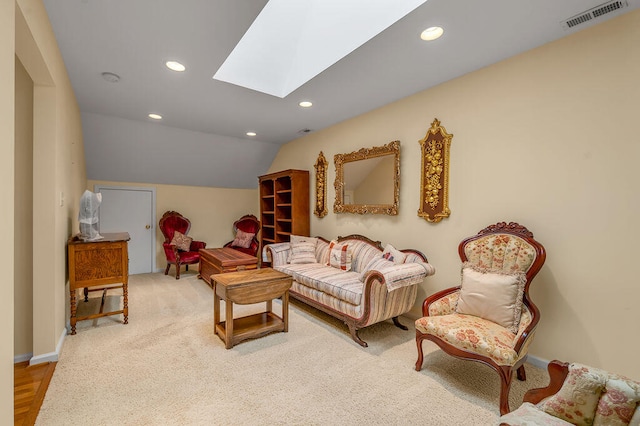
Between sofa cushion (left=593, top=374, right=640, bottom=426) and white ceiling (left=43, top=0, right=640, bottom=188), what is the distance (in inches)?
84.4

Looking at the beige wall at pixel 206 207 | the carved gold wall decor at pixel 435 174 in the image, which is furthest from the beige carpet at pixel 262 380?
the beige wall at pixel 206 207

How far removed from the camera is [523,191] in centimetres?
240

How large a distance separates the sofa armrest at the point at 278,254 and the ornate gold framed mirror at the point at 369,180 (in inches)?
37.6

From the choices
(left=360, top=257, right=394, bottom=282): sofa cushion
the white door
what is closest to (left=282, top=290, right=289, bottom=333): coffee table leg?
(left=360, top=257, right=394, bottom=282): sofa cushion

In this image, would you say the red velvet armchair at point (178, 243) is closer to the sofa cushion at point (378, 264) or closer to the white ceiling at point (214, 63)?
the white ceiling at point (214, 63)

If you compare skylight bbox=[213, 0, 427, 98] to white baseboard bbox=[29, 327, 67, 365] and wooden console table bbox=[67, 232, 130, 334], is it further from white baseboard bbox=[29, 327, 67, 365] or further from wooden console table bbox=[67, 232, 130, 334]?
white baseboard bbox=[29, 327, 67, 365]

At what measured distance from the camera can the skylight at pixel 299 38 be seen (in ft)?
7.01

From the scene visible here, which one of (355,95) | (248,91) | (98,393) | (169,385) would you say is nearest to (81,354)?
(98,393)

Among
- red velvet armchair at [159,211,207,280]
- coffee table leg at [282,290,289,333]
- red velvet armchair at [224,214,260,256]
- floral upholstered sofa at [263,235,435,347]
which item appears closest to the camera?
floral upholstered sofa at [263,235,435,347]

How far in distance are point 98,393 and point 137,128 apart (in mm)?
3826

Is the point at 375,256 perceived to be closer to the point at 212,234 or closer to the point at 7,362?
the point at 7,362

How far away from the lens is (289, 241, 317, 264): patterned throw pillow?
4.01m

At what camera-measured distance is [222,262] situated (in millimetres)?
3877

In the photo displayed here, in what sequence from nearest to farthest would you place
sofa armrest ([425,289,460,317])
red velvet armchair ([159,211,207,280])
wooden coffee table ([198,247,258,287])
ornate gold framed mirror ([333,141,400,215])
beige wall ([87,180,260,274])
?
sofa armrest ([425,289,460,317]) → ornate gold framed mirror ([333,141,400,215]) → wooden coffee table ([198,247,258,287]) → red velvet armchair ([159,211,207,280]) → beige wall ([87,180,260,274])
